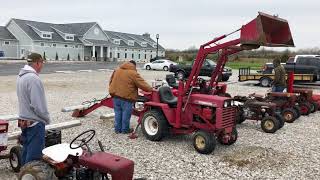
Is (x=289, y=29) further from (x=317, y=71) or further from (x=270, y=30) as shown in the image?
(x=317, y=71)

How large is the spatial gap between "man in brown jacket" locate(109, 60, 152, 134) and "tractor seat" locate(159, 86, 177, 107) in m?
0.44

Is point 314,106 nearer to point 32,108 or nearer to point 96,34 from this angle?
point 32,108

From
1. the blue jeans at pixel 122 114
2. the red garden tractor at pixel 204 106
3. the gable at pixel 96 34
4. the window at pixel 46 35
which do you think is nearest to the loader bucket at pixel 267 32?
the red garden tractor at pixel 204 106

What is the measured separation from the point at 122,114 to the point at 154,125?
3.11ft

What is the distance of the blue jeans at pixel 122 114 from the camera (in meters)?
9.86

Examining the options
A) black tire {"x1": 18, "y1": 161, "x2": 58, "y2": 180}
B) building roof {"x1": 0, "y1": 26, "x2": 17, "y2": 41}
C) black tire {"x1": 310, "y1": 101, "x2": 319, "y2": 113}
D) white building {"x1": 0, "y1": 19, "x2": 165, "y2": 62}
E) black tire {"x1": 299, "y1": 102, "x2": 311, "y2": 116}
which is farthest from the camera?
white building {"x1": 0, "y1": 19, "x2": 165, "y2": 62}

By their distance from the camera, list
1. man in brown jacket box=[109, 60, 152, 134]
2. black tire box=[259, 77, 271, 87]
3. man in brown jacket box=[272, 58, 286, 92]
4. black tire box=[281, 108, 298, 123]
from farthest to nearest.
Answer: black tire box=[259, 77, 271, 87] → man in brown jacket box=[272, 58, 286, 92] → black tire box=[281, 108, 298, 123] → man in brown jacket box=[109, 60, 152, 134]

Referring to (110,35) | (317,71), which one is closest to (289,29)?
(317,71)

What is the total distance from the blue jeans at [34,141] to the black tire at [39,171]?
313 mm

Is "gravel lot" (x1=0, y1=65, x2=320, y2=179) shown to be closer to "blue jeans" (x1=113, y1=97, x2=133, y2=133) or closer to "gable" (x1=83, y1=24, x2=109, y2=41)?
"blue jeans" (x1=113, y1=97, x2=133, y2=133)

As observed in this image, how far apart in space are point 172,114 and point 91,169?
4.13 meters

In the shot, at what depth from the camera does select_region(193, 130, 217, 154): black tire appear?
8211 millimetres

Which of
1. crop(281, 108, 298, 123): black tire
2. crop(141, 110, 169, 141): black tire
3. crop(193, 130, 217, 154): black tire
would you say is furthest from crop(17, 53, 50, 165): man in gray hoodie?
crop(281, 108, 298, 123): black tire

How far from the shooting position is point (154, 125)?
9.47m
